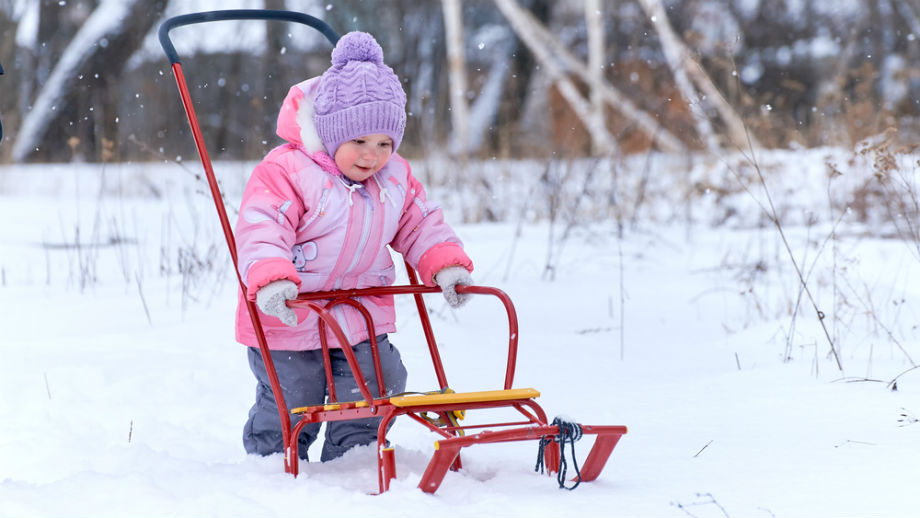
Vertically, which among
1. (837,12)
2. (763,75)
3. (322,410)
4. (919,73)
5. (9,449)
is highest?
(837,12)

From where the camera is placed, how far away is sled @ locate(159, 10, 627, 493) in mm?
2158

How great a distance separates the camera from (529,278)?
5.93 meters

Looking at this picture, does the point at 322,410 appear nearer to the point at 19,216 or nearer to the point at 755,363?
the point at 755,363

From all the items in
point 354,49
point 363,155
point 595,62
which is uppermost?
point 595,62

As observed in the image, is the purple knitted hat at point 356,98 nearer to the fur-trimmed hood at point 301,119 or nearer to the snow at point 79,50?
the fur-trimmed hood at point 301,119

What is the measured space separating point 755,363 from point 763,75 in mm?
21217

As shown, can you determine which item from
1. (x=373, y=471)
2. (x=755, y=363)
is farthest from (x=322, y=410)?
(x=755, y=363)

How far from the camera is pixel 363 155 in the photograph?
2641 mm

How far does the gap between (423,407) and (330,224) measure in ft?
2.30

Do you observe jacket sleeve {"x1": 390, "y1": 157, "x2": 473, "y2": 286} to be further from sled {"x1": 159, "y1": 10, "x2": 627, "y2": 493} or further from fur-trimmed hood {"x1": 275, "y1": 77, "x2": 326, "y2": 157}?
fur-trimmed hood {"x1": 275, "y1": 77, "x2": 326, "y2": 157}

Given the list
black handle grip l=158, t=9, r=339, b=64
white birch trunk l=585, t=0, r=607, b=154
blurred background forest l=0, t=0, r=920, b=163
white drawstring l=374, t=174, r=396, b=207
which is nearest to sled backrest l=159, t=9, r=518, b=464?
black handle grip l=158, t=9, r=339, b=64

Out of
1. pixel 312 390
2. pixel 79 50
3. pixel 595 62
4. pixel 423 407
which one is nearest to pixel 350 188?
pixel 312 390

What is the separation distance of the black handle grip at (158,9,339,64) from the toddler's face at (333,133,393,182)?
1.35ft

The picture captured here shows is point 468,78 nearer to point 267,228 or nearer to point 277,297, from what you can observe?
point 267,228
